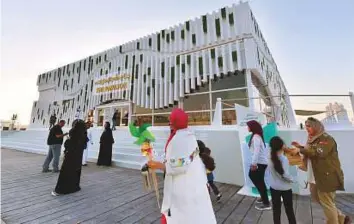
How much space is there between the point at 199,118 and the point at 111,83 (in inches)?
359

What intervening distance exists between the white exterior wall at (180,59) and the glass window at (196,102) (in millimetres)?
519

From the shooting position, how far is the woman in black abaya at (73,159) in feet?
13.0

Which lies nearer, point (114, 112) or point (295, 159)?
point (295, 159)

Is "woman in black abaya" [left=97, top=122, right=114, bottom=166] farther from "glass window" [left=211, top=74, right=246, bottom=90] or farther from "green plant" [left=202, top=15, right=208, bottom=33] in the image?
"green plant" [left=202, top=15, right=208, bottom=33]

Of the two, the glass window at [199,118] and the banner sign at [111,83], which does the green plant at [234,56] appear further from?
the banner sign at [111,83]

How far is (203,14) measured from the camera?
1159cm

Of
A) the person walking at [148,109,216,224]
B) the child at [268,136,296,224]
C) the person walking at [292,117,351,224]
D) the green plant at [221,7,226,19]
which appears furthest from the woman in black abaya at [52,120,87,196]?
the green plant at [221,7,226,19]

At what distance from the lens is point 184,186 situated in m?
1.56

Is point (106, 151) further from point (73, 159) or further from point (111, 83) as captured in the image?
point (111, 83)

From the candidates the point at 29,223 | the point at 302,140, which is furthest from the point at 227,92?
the point at 29,223

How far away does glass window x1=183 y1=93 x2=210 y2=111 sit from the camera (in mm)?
11184

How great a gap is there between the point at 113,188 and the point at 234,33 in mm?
10304

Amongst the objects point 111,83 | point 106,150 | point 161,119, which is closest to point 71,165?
point 106,150

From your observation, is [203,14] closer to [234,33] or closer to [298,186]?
[234,33]
